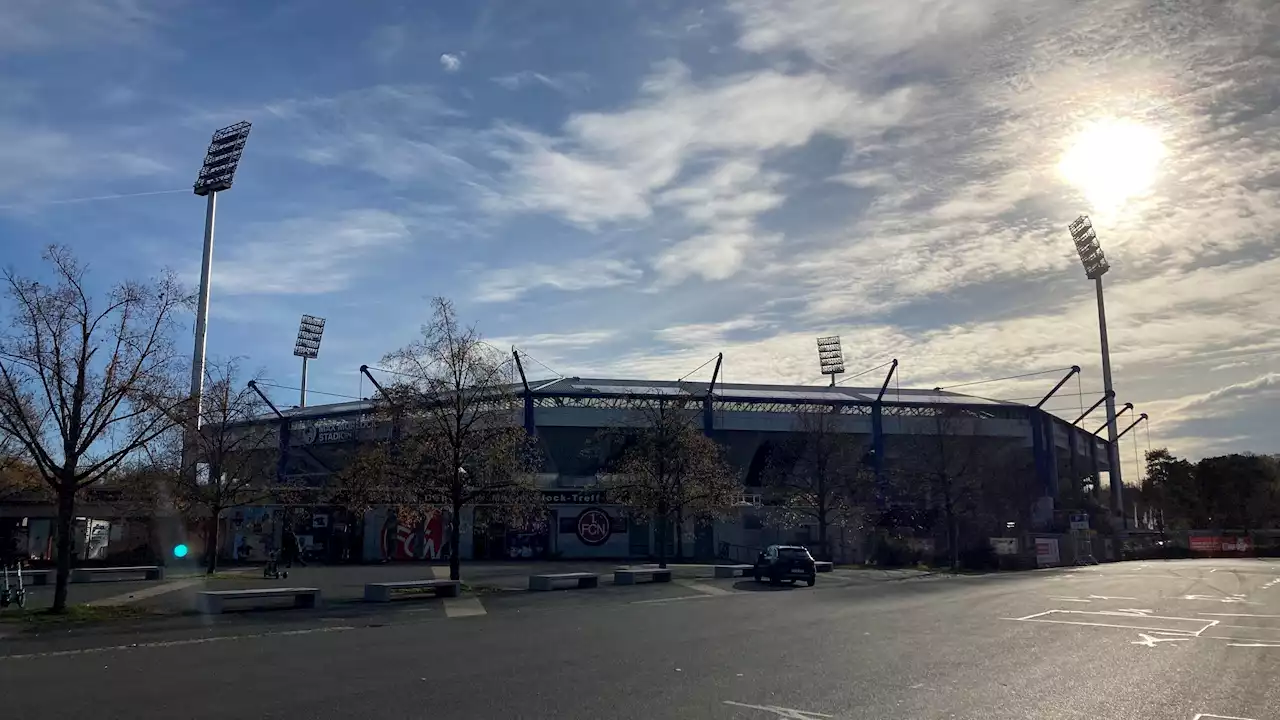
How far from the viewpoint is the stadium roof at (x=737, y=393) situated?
6031 cm

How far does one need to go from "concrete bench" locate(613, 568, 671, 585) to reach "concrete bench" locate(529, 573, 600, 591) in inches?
30.4

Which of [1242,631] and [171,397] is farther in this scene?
[171,397]

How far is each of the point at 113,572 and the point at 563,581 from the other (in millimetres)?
14022

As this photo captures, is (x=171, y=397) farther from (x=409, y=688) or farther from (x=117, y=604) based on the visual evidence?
(x=409, y=688)

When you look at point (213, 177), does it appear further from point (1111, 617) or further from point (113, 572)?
point (1111, 617)

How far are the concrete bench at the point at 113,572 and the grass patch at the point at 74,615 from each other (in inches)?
377

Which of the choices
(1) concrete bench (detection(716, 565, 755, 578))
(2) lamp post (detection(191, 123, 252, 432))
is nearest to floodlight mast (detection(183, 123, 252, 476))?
(2) lamp post (detection(191, 123, 252, 432))

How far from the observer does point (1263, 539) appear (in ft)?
193

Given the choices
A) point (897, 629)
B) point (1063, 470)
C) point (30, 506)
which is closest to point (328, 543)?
point (30, 506)

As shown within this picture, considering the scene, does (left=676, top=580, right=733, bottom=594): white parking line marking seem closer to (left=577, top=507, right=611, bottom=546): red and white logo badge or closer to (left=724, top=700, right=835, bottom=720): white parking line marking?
(left=724, top=700, right=835, bottom=720): white parking line marking

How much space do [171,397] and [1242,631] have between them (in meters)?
21.8

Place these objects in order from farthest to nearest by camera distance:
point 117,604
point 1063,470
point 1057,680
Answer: point 1063,470
point 117,604
point 1057,680

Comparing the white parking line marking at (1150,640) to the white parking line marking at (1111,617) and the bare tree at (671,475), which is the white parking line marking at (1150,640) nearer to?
the white parking line marking at (1111,617)

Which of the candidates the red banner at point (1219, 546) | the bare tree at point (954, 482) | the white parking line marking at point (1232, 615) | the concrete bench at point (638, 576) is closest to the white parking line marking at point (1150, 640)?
the white parking line marking at point (1232, 615)
